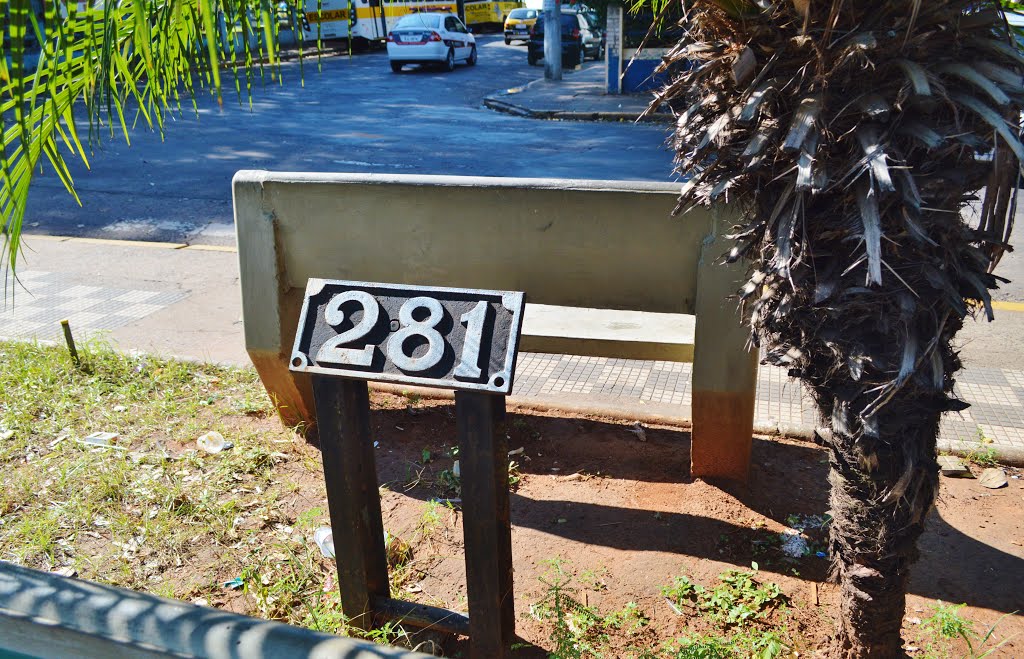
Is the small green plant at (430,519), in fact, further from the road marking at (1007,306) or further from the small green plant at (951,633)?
the road marking at (1007,306)

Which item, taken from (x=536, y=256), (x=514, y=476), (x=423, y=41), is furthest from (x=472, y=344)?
(x=423, y=41)

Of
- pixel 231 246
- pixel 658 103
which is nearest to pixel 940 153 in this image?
pixel 658 103

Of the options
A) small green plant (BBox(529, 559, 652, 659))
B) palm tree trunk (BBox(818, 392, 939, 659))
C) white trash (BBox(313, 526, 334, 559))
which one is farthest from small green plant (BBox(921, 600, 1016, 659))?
white trash (BBox(313, 526, 334, 559))

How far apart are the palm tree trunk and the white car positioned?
23240mm

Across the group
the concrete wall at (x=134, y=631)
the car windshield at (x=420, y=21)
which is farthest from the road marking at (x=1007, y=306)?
the car windshield at (x=420, y=21)

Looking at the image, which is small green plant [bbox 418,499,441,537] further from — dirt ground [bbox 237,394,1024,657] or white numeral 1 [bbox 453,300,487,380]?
white numeral 1 [bbox 453,300,487,380]

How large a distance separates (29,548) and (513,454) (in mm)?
2090

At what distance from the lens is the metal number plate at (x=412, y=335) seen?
2367 mm

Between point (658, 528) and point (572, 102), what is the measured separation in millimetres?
14956

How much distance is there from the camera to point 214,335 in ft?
18.8

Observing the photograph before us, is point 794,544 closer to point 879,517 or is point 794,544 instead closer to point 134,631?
point 879,517

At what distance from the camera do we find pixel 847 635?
2537 millimetres

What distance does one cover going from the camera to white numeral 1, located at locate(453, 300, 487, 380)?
2352 mm

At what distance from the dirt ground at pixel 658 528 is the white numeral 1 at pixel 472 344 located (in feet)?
3.52
